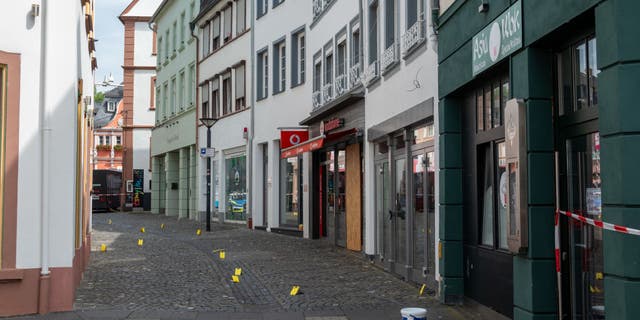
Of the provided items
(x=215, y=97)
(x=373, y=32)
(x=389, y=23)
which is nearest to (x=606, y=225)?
(x=389, y=23)

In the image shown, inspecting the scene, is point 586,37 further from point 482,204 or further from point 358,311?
point 358,311

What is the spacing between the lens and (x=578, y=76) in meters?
6.75

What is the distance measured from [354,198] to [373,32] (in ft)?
13.5

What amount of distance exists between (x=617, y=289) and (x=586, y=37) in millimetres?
2214

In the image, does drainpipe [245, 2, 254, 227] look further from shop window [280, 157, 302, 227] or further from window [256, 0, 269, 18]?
shop window [280, 157, 302, 227]

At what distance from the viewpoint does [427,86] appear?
37.4 ft

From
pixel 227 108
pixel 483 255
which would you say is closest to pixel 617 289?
pixel 483 255

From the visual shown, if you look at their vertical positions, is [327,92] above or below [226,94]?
below

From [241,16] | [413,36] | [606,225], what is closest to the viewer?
[606,225]

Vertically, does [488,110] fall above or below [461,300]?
above

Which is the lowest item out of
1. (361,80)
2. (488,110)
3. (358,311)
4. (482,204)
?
(358,311)

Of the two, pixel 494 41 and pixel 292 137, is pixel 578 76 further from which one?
pixel 292 137

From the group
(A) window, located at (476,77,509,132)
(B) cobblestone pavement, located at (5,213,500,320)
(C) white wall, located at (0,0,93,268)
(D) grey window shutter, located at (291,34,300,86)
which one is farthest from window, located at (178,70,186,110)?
(A) window, located at (476,77,509,132)

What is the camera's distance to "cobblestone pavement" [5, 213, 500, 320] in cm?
967
